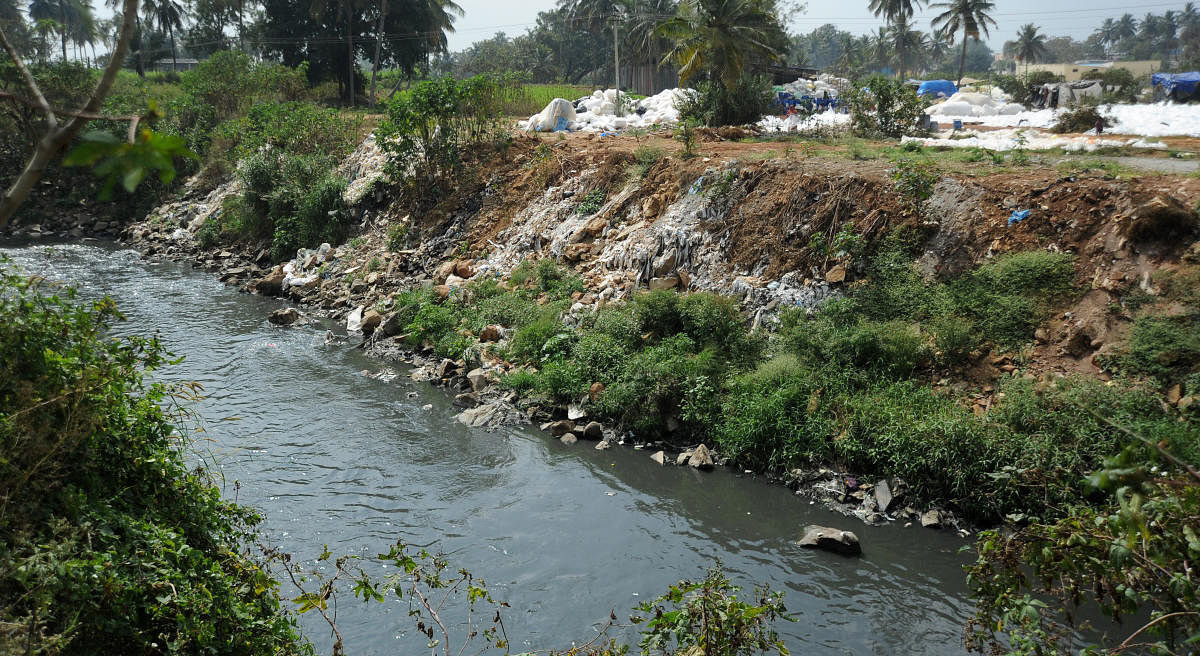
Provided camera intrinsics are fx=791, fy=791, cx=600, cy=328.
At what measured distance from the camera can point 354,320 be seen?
49.3 ft

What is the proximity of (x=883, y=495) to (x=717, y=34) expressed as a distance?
44.5 feet

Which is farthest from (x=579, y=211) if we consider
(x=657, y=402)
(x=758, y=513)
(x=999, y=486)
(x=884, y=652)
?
(x=884, y=652)

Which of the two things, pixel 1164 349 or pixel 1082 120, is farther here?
pixel 1082 120

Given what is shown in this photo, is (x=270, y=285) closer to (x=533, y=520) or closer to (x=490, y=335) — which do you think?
(x=490, y=335)

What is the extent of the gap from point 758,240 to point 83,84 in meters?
26.5

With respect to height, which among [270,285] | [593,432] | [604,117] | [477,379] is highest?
[604,117]

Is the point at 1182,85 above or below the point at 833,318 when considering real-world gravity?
above

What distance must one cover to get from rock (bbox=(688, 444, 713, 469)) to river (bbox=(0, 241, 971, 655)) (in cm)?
10

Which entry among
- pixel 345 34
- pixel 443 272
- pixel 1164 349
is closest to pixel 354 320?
pixel 443 272

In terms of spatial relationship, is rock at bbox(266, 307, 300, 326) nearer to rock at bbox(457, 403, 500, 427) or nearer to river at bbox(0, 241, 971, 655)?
river at bbox(0, 241, 971, 655)

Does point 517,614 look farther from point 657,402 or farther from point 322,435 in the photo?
point 322,435

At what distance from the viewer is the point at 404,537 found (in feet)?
24.7

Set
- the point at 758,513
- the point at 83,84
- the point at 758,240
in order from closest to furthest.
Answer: the point at 758,513 → the point at 758,240 → the point at 83,84

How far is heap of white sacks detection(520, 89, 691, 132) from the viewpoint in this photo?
70.8ft
